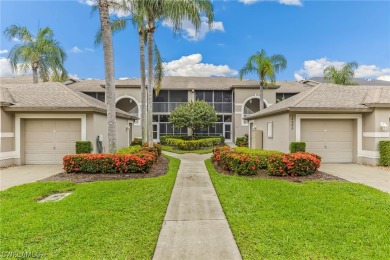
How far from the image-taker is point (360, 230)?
4.25 meters

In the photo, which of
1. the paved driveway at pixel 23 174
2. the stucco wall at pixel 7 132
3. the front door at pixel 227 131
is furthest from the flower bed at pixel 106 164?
the front door at pixel 227 131

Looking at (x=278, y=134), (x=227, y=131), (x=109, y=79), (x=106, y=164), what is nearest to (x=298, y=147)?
(x=278, y=134)

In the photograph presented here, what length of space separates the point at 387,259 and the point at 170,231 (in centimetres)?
359

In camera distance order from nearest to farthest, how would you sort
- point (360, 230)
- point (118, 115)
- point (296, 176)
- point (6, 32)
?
point (360, 230), point (296, 176), point (118, 115), point (6, 32)

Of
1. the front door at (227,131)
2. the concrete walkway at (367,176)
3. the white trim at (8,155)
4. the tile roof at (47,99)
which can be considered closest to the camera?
the concrete walkway at (367,176)

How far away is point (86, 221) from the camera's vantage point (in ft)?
15.1

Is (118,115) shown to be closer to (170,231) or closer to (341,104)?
(170,231)

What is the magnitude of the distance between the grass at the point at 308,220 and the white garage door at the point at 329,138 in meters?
5.44

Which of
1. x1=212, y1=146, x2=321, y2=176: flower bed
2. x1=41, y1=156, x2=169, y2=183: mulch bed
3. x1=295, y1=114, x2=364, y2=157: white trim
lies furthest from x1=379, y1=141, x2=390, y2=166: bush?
x1=41, y1=156, x2=169, y2=183: mulch bed

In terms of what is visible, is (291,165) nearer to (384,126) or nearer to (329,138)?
(329,138)

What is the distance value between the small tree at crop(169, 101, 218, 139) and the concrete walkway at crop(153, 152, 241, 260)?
51.9 ft

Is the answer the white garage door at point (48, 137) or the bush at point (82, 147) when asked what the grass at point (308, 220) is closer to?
the bush at point (82, 147)

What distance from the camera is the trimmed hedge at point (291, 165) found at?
890 centimetres

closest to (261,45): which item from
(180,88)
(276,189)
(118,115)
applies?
(180,88)
